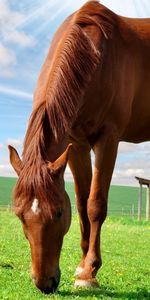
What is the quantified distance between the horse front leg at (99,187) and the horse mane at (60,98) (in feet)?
2.24

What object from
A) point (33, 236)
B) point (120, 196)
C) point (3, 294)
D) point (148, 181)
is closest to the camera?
point (33, 236)

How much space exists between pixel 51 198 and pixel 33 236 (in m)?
0.41

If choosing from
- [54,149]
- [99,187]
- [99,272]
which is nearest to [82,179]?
[99,187]

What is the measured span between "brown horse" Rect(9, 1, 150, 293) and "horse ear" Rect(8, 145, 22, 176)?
0.03 ft

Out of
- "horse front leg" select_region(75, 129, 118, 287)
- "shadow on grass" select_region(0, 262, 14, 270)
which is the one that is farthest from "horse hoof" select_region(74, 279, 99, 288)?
"shadow on grass" select_region(0, 262, 14, 270)

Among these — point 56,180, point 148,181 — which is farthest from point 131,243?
point 148,181

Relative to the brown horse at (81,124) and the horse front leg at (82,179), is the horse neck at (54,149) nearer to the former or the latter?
the brown horse at (81,124)

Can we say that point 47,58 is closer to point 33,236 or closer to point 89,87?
point 89,87

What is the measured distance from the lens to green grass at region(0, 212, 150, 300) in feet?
18.1

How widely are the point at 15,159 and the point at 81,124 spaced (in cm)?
142

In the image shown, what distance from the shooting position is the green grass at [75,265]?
5.52m

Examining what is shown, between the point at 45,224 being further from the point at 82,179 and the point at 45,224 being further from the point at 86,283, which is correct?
the point at 82,179

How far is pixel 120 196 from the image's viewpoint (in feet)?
173

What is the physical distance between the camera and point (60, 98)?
5320 millimetres
